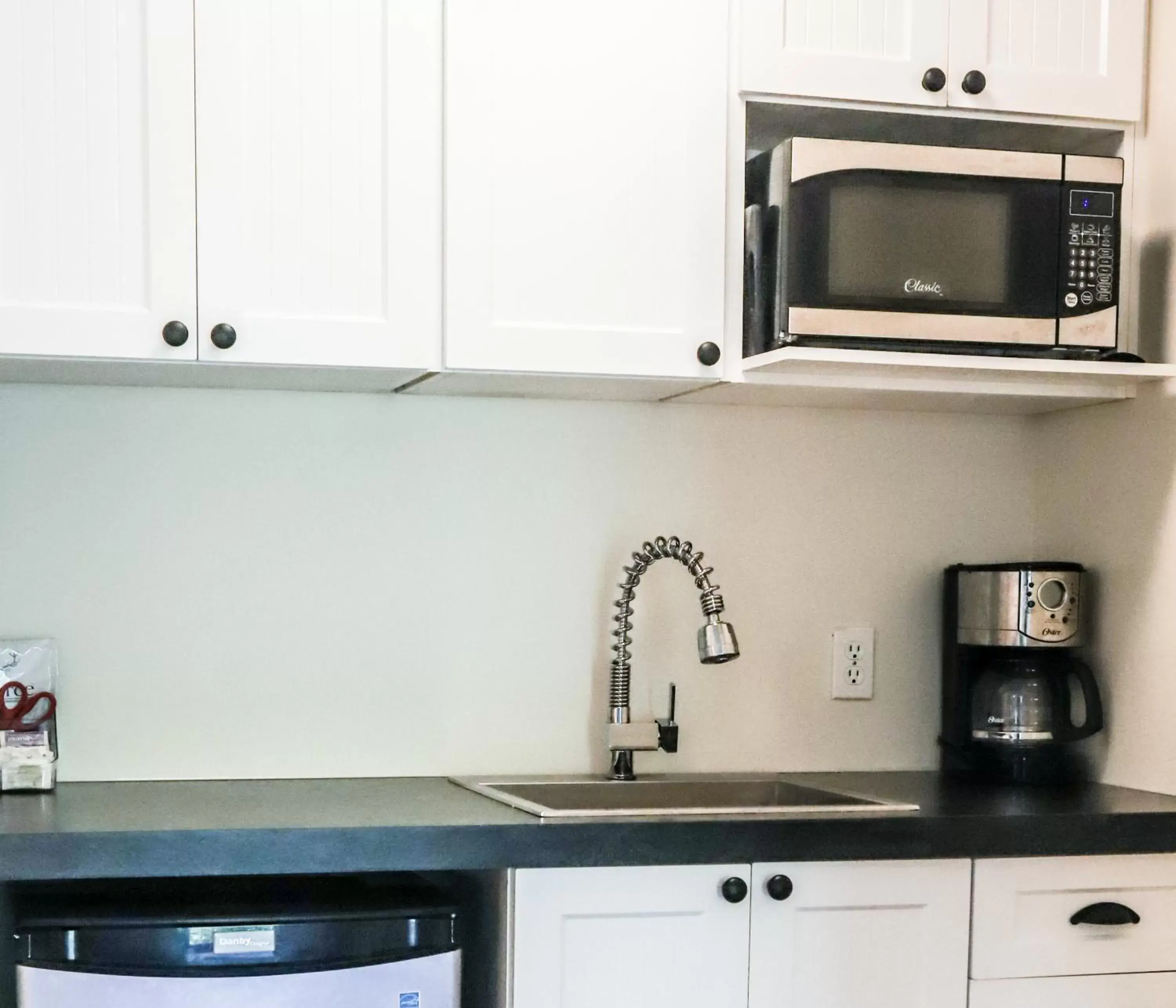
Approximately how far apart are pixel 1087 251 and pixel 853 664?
79cm

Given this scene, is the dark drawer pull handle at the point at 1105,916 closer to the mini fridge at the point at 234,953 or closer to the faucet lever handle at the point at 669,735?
the faucet lever handle at the point at 669,735

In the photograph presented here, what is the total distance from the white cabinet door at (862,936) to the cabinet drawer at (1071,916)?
1.5 inches

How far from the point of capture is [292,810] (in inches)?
78.0

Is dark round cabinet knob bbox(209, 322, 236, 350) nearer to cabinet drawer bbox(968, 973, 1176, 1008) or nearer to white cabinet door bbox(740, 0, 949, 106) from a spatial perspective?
white cabinet door bbox(740, 0, 949, 106)

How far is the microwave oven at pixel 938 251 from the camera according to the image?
2.13 meters

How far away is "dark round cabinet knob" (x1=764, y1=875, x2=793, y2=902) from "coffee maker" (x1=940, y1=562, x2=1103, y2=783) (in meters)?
0.61

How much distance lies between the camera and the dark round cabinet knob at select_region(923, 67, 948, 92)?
2227 mm

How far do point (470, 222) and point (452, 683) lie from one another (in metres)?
0.75

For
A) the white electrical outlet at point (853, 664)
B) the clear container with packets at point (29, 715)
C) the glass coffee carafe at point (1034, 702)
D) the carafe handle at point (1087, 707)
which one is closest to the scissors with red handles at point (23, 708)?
the clear container with packets at point (29, 715)

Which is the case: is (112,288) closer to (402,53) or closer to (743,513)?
(402,53)

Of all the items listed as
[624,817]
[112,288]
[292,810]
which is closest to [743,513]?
[624,817]

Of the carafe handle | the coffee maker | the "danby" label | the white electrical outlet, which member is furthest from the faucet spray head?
the "danby" label

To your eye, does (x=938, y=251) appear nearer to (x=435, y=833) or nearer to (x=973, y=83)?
(x=973, y=83)

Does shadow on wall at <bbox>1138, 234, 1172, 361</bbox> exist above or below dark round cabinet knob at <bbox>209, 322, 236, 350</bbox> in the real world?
above
